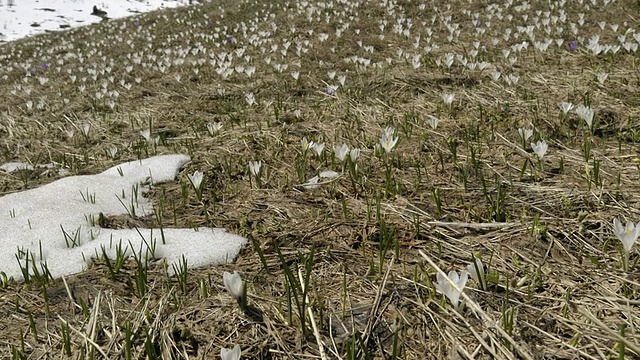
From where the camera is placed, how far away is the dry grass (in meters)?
1.83

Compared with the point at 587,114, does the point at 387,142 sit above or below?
below

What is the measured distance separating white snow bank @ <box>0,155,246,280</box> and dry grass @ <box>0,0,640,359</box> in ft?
0.49

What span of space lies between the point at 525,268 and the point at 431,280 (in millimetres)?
448

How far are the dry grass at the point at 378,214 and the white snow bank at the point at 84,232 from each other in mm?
150

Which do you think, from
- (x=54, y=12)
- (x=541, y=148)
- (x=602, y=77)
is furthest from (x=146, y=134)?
(x=54, y=12)

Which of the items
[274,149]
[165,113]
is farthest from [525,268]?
[165,113]

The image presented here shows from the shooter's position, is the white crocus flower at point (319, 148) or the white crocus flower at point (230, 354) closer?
the white crocus flower at point (230, 354)

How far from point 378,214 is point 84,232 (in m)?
1.76

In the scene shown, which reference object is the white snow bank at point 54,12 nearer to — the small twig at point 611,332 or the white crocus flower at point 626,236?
the white crocus flower at point 626,236

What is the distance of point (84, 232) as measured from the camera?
2.80 m

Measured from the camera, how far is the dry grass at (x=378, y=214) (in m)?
1.83

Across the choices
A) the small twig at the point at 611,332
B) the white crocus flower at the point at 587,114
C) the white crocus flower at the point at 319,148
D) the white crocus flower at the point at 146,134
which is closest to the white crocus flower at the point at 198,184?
the white crocus flower at the point at 319,148

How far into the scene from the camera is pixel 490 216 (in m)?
2.54

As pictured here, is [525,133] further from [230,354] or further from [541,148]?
[230,354]
